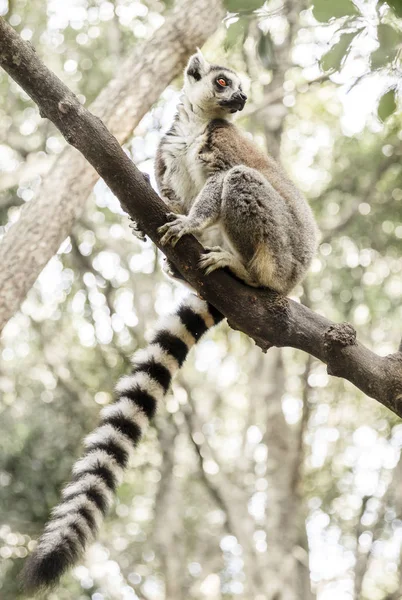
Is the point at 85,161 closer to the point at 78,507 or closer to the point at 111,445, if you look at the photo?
the point at 111,445

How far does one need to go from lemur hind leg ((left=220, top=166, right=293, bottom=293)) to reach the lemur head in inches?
41.4

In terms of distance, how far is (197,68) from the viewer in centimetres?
624

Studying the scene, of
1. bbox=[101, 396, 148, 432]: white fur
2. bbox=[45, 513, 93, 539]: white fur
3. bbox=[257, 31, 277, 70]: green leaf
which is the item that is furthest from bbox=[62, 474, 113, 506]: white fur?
bbox=[257, 31, 277, 70]: green leaf

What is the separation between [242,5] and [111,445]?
283 cm

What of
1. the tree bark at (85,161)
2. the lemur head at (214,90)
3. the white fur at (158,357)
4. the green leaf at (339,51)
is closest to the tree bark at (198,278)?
the white fur at (158,357)

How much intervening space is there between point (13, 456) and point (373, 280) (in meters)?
6.46

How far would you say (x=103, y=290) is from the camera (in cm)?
1068

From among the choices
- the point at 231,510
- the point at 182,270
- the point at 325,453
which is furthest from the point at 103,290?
the point at 182,270

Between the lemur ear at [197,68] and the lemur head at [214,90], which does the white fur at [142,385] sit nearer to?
the lemur head at [214,90]

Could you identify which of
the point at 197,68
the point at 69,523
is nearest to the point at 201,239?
the point at 197,68

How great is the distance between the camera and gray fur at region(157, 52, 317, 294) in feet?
15.6

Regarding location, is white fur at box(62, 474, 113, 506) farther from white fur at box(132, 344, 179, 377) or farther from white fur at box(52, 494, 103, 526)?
white fur at box(132, 344, 179, 377)

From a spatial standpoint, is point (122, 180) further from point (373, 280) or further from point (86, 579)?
point (373, 280)

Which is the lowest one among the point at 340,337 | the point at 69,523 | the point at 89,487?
the point at 69,523
